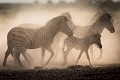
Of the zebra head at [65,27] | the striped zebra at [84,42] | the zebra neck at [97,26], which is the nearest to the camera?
the striped zebra at [84,42]

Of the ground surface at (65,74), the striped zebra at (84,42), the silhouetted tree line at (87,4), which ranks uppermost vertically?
the silhouetted tree line at (87,4)

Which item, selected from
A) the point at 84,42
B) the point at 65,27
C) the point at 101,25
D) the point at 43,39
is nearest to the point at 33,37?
the point at 43,39

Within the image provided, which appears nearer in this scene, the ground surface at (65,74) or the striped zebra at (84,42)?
the ground surface at (65,74)

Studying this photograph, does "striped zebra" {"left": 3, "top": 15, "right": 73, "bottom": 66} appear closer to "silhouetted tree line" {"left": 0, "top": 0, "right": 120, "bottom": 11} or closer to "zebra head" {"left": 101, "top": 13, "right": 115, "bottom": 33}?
"zebra head" {"left": 101, "top": 13, "right": 115, "bottom": 33}

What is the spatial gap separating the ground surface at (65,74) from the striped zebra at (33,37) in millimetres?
2516

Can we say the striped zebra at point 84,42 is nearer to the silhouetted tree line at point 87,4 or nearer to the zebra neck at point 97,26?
the zebra neck at point 97,26

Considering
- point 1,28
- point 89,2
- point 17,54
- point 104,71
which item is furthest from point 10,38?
point 89,2

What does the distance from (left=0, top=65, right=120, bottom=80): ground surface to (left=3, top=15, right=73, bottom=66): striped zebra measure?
252 centimetres

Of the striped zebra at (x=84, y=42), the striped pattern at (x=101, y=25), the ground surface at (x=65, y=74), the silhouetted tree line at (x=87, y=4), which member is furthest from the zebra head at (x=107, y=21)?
the silhouetted tree line at (x=87, y=4)

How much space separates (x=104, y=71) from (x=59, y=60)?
23.4 ft

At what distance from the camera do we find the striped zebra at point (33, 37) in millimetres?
24844

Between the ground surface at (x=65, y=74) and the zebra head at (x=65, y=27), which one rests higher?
the zebra head at (x=65, y=27)

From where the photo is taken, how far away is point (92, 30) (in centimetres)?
2725

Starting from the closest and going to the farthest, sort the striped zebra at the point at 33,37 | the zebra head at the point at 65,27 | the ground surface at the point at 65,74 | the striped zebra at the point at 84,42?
the ground surface at the point at 65,74 → the striped zebra at the point at 33,37 → the striped zebra at the point at 84,42 → the zebra head at the point at 65,27
